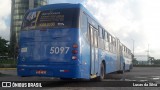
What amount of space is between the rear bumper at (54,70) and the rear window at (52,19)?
168 centimetres

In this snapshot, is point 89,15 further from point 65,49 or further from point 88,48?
point 65,49

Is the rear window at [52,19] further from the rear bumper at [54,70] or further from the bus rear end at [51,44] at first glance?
the rear bumper at [54,70]

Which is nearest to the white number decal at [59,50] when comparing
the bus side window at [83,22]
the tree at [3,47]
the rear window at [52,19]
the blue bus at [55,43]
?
the blue bus at [55,43]

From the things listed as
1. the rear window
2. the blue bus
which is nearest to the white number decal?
the blue bus

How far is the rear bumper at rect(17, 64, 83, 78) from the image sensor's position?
42.6 ft

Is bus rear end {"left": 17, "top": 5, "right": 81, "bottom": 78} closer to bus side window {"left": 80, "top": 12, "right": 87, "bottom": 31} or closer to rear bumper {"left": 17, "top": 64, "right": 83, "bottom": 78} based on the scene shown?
rear bumper {"left": 17, "top": 64, "right": 83, "bottom": 78}

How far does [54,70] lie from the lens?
43.3ft

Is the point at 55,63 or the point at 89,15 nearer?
the point at 55,63

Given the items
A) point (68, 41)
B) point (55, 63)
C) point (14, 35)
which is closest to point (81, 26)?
point (68, 41)

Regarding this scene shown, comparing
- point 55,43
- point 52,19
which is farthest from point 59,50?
point 52,19

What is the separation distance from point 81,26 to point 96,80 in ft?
15.9

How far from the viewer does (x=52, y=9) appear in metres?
13.9

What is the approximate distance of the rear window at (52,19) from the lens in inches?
529

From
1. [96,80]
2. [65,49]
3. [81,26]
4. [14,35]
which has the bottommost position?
[96,80]
